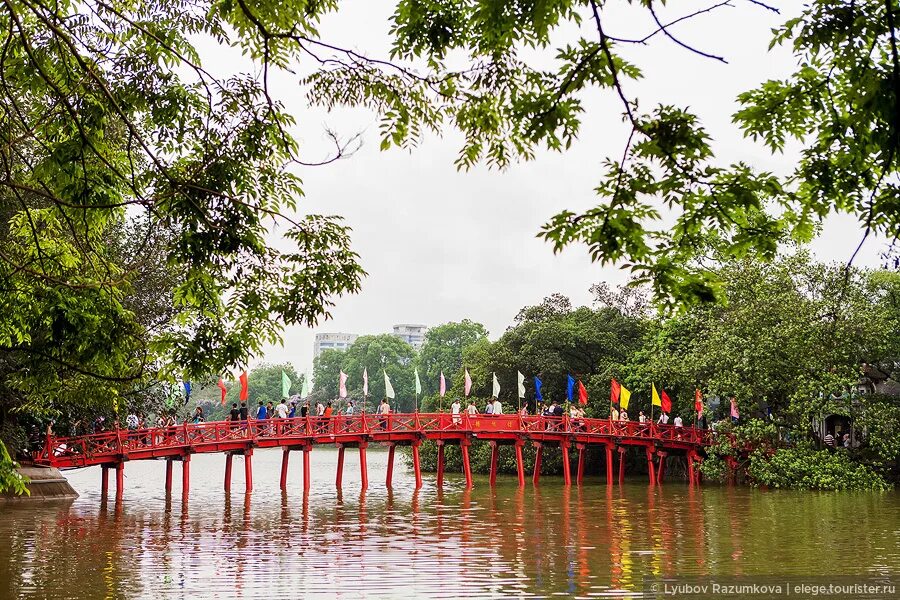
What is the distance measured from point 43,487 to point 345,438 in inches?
400

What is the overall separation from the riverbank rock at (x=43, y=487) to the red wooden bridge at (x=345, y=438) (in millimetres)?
484

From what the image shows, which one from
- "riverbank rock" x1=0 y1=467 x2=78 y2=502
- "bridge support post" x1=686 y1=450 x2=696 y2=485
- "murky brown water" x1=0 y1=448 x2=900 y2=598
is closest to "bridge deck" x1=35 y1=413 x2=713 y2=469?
"bridge support post" x1=686 y1=450 x2=696 y2=485

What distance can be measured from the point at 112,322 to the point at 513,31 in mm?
6401

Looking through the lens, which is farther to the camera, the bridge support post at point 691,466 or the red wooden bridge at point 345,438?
the bridge support post at point 691,466

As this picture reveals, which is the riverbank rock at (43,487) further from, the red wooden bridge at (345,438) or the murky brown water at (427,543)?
the murky brown water at (427,543)

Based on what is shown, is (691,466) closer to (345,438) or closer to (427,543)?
(345,438)

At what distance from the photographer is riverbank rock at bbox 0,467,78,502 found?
1027 inches

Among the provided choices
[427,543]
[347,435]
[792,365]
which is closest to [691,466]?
[792,365]

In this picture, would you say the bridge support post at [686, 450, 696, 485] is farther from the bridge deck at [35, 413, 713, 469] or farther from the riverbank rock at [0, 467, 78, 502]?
the riverbank rock at [0, 467, 78, 502]

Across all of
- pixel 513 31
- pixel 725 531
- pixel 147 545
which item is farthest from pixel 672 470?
pixel 513 31

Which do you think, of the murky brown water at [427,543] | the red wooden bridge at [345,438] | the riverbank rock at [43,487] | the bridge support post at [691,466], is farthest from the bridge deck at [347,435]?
the murky brown water at [427,543]

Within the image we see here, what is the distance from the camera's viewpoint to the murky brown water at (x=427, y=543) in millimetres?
13234

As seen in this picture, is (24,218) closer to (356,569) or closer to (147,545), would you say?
(356,569)

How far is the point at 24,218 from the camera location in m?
11.2
